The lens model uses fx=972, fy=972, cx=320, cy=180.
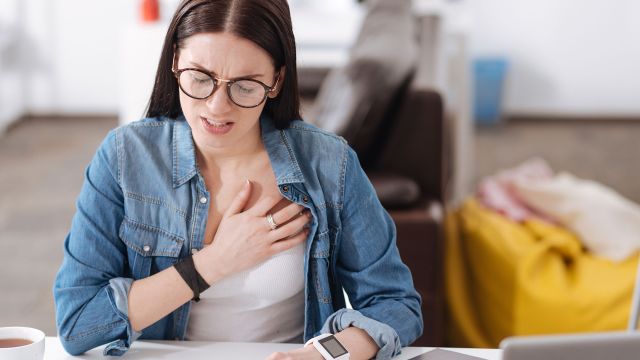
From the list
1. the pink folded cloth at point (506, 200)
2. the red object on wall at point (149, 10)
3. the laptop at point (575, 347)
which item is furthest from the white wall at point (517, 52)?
the laptop at point (575, 347)

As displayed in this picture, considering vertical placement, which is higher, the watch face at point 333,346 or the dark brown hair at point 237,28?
the dark brown hair at point 237,28

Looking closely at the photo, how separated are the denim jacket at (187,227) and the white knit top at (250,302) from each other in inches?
1.0

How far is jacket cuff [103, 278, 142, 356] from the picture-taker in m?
1.43

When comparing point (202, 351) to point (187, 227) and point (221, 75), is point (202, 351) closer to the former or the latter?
point (187, 227)

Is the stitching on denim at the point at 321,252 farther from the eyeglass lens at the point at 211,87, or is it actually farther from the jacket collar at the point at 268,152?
the eyeglass lens at the point at 211,87

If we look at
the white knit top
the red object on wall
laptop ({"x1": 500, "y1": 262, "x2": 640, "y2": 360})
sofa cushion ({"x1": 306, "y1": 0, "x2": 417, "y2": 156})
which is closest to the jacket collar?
the white knit top

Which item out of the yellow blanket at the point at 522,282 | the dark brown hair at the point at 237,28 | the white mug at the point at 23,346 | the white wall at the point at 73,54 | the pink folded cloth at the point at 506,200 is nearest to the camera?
the white mug at the point at 23,346

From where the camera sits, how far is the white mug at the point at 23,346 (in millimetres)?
1313

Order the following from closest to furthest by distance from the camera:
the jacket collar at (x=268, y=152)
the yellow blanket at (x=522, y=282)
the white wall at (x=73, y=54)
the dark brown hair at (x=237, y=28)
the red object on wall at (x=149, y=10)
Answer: the dark brown hair at (x=237, y=28)
the jacket collar at (x=268, y=152)
the yellow blanket at (x=522, y=282)
the red object on wall at (x=149, y=10)
the white wall at (x=73, y=54)

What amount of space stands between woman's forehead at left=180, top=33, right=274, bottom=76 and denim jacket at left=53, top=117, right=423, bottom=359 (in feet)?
0.53

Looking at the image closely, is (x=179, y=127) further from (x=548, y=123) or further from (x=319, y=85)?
(x=548, y=123)

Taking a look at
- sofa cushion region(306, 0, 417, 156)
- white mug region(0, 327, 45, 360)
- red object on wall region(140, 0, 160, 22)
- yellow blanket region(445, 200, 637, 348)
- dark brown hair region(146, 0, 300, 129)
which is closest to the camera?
white mug region(0, 327, 45, 360)

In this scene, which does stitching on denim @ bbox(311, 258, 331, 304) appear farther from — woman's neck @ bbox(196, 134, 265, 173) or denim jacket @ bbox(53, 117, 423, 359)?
woman's neck @ bbox(196, 134, 265, 173)

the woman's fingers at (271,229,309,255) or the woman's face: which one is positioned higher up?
the woman's face
